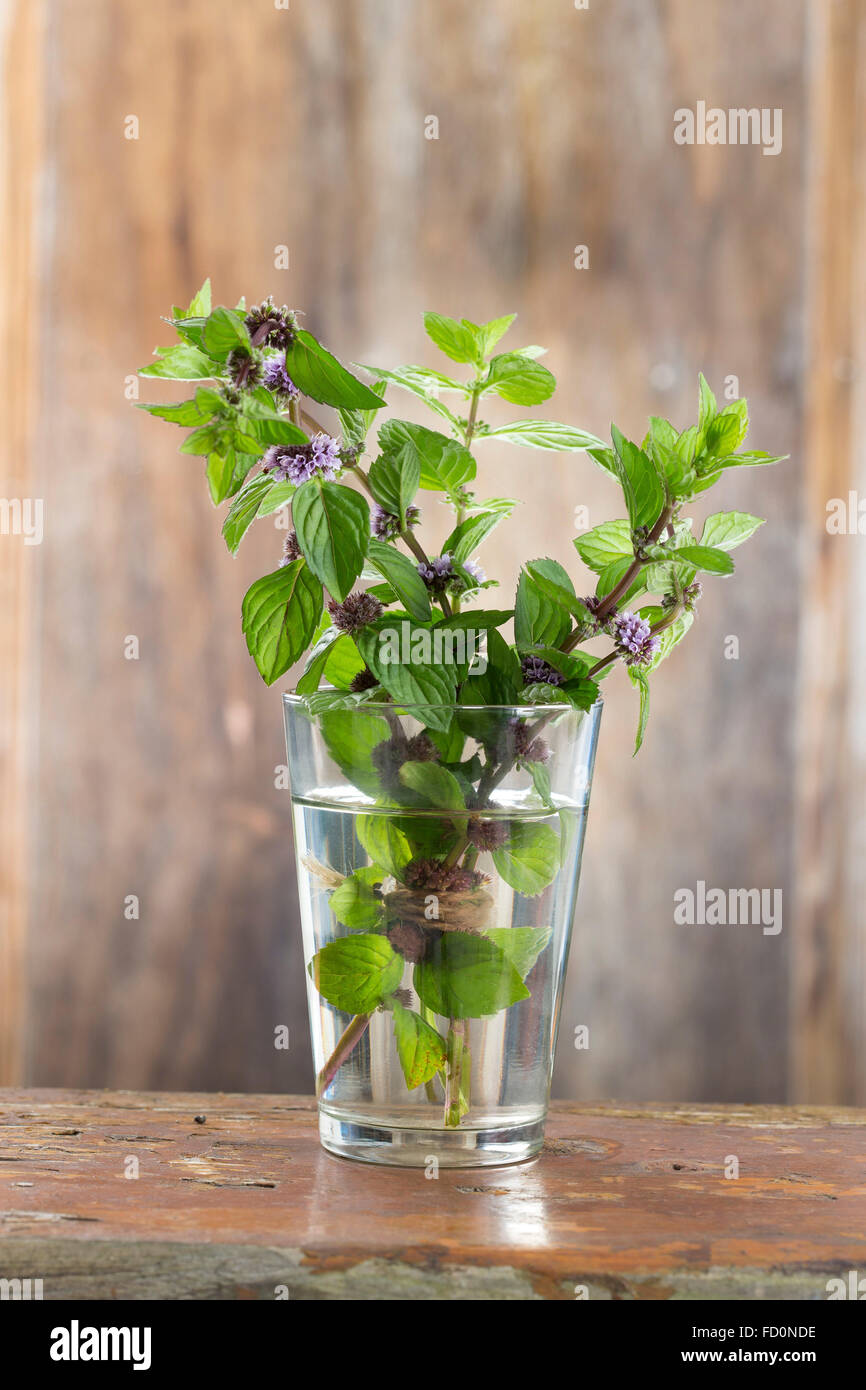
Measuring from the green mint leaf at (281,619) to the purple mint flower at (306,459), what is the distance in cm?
4

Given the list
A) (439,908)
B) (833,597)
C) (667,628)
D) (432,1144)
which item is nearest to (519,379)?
(667,628)

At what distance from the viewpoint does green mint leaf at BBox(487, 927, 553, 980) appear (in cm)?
53

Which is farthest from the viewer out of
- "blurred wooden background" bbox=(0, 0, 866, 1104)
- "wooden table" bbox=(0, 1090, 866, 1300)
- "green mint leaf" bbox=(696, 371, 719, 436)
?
"blurred wooden background" bbox=(0, 0, 866, 1104)

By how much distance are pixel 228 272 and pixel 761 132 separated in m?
Result: 0.46

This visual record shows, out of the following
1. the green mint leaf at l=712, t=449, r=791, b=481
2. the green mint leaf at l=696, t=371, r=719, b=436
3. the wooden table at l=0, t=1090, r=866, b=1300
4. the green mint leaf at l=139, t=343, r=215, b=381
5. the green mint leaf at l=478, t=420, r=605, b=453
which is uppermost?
the green mint leaf at l=139, t=343, r=215, b=381

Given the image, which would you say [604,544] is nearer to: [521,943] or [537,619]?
[537,619]

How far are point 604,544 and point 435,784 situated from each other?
14cm

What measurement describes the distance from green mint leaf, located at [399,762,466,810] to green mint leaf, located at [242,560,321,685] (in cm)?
7

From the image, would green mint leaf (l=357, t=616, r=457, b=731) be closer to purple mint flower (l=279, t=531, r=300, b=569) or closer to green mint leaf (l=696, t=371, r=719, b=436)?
purple mint flower (l=279, t=531, r=300, b=569)

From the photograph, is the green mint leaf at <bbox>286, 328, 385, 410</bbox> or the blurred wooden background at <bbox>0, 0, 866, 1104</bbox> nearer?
the green mint leaf at <bbox>286, 328, 385, 410</bbox>

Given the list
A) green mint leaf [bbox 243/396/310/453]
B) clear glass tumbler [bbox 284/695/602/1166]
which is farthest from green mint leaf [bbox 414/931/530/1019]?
green mint leaf [bbox 243/396/310/453]

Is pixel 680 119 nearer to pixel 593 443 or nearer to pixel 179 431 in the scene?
pixel 179 431

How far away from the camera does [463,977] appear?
527 mm

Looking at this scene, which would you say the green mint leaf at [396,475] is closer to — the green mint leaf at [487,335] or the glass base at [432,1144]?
the green mint leaf at [487,335]
